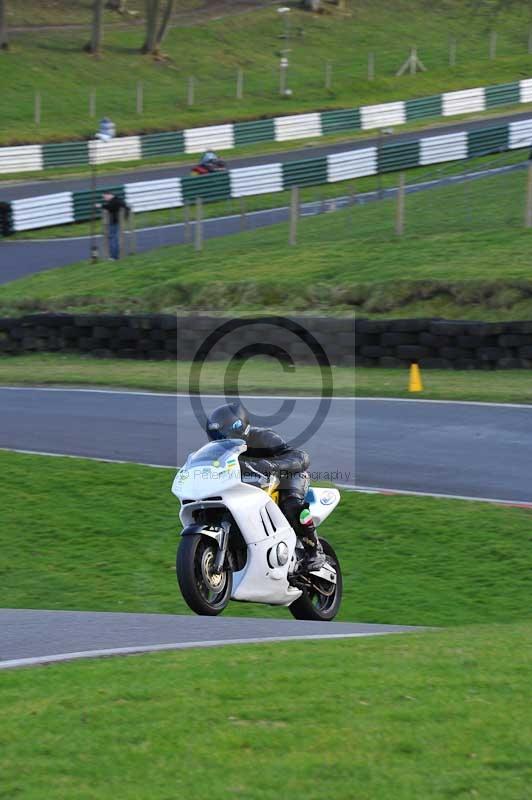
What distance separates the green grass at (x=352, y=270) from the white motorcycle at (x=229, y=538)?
468 inches

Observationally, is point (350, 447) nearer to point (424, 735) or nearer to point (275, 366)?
point (275, 366)

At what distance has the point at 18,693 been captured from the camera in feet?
18.2

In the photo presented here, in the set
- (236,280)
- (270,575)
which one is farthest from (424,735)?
(236,280)

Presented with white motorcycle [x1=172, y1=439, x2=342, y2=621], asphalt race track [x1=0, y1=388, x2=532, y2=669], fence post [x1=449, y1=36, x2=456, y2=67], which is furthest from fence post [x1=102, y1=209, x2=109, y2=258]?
fence post [x1=449, y1=36, x2=456, y2=67]

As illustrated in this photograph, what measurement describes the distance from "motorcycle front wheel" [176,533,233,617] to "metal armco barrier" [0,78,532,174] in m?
32.0

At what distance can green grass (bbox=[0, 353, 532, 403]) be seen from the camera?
16.3 metres

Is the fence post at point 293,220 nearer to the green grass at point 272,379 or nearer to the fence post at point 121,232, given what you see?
the fence post at point 121,232

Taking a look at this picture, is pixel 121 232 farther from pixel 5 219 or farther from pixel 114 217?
pixel 5 219

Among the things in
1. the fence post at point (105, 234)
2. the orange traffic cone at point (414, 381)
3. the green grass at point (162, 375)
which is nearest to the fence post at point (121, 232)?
the fence post at point (105, 234)

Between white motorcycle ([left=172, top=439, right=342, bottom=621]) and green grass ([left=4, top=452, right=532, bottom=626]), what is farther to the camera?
green grass ([left=4, top=452, right=532, bottom=626])

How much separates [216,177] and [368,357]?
1587 centimetres

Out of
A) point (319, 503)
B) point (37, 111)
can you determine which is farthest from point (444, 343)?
point (37, 111)

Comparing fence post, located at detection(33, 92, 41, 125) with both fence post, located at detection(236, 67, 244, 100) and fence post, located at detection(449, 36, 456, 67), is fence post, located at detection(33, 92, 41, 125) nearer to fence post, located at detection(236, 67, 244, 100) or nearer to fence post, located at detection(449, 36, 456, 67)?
fence post, located at detection(236, 67, 244, 100)

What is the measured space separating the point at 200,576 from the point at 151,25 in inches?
1854
